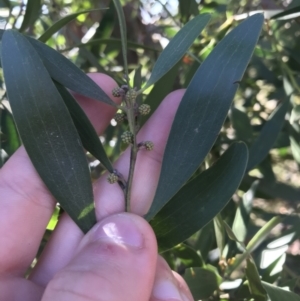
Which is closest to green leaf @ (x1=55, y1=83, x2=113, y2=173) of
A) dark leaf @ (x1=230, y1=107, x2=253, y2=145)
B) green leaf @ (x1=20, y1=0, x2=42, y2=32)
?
green leaf @ (x1=20, y1=0, x2=42, y2=32)

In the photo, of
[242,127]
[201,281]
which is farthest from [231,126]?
[201,281]

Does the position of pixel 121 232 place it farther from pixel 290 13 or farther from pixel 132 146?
pixel 290 13

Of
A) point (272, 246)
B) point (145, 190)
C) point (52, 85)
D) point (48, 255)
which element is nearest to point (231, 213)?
point (272, 246)

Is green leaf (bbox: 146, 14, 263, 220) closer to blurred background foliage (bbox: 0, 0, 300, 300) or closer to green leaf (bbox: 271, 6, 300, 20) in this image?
blurred background foliage (bbox: 0, 0, 300, 300)

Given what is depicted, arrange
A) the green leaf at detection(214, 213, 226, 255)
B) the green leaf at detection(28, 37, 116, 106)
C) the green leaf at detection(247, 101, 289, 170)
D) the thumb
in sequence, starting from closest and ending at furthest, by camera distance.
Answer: the thumb, the green leaf at detection(28, 37, 116, 106), the green leaf at detection(214, 213, 226, 255), the green leaf at detection(247, 101, 289, 170)

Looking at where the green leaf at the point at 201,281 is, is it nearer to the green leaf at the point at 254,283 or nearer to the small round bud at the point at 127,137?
the green leaf at the point at 254,283

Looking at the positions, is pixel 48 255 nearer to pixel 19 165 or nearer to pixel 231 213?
pixel 19 165
